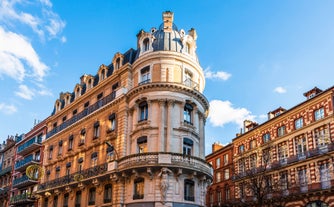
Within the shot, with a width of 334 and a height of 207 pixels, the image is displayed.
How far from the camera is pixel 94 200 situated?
31.3 meters

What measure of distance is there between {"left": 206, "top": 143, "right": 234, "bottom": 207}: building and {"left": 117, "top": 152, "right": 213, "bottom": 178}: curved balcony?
2266 centimetres

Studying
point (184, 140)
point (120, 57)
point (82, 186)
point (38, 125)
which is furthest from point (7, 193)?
point (184, 140)

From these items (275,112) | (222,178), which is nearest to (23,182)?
(222,178)

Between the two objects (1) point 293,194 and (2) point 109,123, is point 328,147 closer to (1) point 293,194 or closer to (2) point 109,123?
(1) point 293,194

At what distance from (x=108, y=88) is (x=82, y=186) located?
964 cm

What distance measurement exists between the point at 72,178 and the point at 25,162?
51.4ft

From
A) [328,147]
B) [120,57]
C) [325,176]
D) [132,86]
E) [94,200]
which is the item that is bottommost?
[94,200]

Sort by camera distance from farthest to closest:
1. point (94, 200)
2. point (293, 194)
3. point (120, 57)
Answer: point (293, 194)
point (120, 57)
point (94, 200)

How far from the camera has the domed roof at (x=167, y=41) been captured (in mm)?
31250

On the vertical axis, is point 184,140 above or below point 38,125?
below

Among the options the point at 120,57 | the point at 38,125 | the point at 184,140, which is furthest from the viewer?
the point at 38,125

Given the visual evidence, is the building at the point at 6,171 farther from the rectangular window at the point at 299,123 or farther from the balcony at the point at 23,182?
the rectangular window at the point at 299,123

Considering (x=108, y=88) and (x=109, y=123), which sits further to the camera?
(x=108, y=88)

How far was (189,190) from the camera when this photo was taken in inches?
1099
